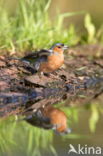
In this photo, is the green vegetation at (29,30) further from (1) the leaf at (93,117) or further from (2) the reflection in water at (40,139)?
(2) the reflection in water at (40,139)

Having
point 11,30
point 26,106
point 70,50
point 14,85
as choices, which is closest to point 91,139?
point 26,106

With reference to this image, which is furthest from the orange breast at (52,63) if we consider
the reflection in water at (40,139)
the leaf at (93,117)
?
the reflection in water at (40,139)

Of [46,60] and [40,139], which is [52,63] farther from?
[40,139]

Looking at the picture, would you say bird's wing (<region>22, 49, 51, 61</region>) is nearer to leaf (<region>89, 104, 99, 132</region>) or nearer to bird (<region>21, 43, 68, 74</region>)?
bird (<region>21, 43, 68, 74</region>)

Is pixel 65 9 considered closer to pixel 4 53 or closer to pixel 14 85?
pixel 4 53

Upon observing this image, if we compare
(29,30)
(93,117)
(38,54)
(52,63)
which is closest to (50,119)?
(93,117)
